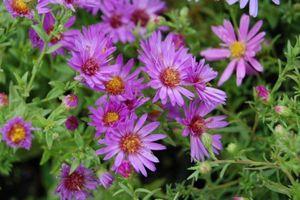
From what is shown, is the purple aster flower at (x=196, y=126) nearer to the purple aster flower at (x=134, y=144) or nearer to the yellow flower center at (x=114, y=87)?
the purple aster flower at (x=134, y=144)

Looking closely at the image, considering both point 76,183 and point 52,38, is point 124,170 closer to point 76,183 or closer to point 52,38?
point 76,183

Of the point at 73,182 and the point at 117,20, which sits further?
the point at 117,20

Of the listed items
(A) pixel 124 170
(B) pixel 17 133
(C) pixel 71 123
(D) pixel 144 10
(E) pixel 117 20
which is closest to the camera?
(B) pixel 17 133

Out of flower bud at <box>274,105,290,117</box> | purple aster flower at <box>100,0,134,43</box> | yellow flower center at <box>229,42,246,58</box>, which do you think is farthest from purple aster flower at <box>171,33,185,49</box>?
flower bud at <box>274,105,290,117</box>

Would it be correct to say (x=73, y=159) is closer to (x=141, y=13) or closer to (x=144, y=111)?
(x=144, y=111)

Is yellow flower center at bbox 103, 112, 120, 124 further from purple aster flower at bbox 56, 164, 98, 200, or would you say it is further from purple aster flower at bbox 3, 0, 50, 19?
purple aster flower at bbox 3, 0, 50, 19

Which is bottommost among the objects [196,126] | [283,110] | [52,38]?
[196,126]

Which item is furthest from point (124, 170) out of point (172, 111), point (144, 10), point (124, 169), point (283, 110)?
point (144, 10)
